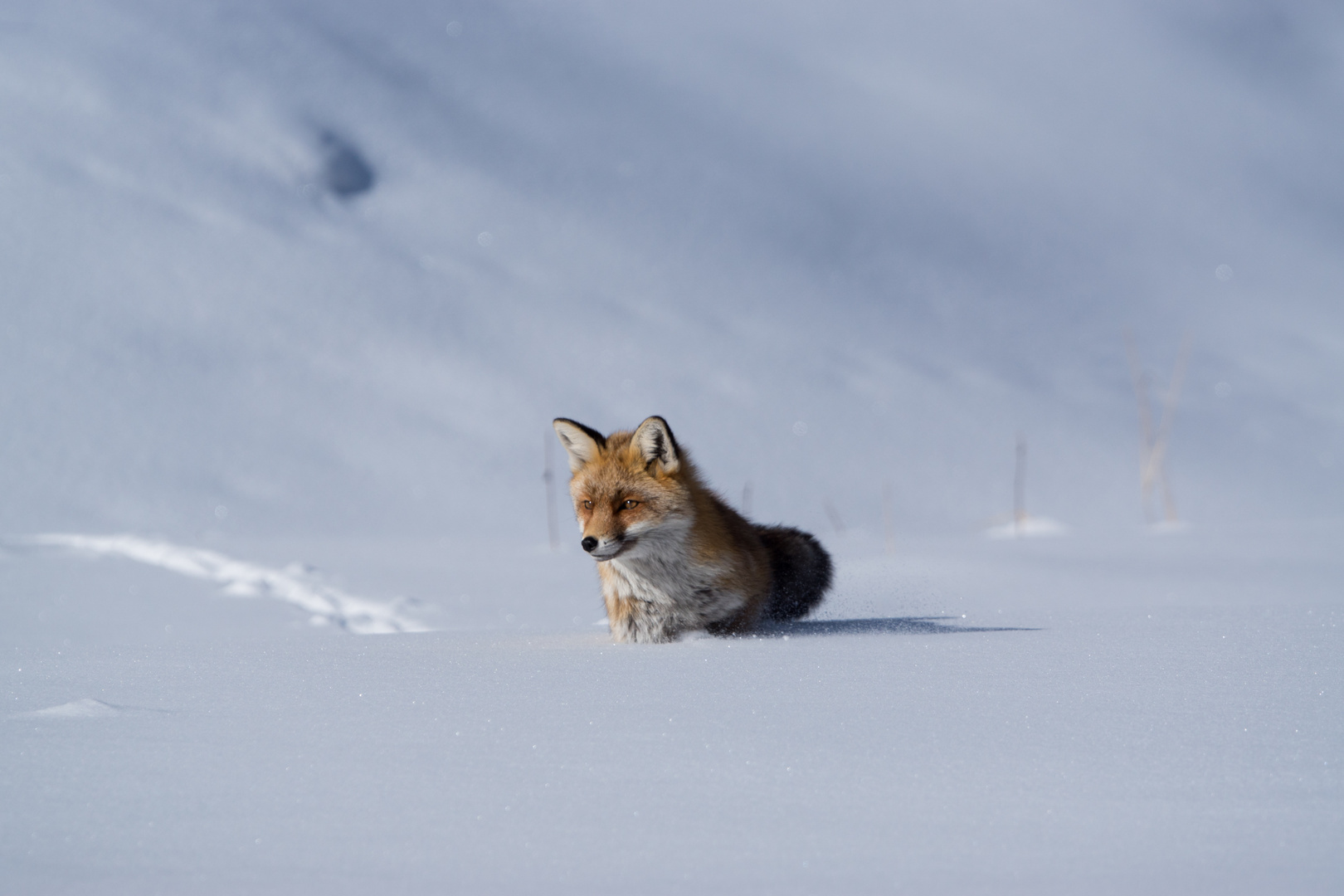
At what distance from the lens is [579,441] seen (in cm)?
368

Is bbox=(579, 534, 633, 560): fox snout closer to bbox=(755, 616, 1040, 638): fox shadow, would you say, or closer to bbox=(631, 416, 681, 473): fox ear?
bbox=(631, 416, 681, 473): fox ear

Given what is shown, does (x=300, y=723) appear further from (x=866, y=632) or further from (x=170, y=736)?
(x=866, y=632)

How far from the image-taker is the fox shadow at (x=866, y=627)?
388 centimetres

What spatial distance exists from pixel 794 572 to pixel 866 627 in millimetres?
418

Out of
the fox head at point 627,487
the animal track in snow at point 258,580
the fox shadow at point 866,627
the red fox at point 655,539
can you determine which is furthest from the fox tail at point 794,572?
the animal track in snow at point 258,580

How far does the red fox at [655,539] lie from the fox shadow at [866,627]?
21cm

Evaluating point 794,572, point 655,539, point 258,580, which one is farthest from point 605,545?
point 258,580

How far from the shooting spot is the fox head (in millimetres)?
3455

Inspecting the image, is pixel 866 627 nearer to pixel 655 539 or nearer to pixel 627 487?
pixel 655 539

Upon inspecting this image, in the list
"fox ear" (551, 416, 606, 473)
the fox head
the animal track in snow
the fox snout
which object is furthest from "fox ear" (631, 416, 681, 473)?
the animal track in snow

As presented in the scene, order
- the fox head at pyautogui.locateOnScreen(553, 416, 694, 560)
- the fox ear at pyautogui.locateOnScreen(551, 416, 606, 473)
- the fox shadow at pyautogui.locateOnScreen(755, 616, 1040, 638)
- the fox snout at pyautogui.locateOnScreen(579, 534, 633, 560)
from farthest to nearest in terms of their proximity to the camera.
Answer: the fox shadow at pyautogui.locateOnScreen(755, 616, 1040, 638)
the fox ear at pyautogui.locateOnScreen(551, 416, 606, 473)
the fox head at pyautogui.locateOnScreen(553, 416, 694, 560)
the fox snout at pyautogui.locateOnScreen(579, 534, 633, 560)

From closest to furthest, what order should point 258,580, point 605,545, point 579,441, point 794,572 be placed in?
point 605,545 < point 579,441 < point 794,572 < point 258,580

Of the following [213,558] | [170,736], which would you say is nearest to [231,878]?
[170,736]

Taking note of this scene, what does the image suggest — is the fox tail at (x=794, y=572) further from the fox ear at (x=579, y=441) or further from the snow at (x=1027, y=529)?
the snow at (x=1027, y=529)
